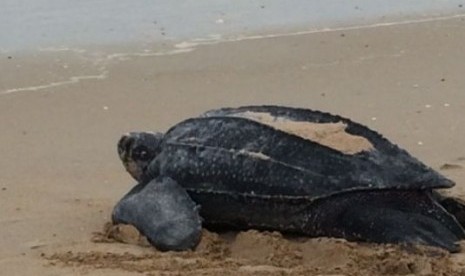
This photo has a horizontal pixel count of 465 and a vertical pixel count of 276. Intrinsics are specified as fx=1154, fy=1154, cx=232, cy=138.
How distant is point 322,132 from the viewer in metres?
4.35

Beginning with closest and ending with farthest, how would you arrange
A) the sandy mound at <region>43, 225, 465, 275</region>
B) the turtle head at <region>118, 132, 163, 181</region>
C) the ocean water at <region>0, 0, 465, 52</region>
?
the sandy mound at <region>43, 225, 465, 275</region>, the turtle head at <region>118, 132, 163, 181</region>, the ocean water at <region>0, 0, 465, 52</region>

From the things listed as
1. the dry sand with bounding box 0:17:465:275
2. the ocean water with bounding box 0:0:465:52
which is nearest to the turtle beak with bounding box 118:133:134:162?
the dry sand with bounding box 0:17:465:275

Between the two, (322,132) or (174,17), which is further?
(174,17)

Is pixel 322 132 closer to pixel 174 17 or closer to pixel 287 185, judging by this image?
pixel 287 185

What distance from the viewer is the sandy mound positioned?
3.94m

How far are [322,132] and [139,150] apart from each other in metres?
0.78

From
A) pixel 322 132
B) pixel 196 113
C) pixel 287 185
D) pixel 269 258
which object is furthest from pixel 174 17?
pixel 269 258

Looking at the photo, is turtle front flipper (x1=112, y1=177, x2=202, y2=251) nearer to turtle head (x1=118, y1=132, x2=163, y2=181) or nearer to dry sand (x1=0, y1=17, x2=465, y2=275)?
dry sand (x1=0, y1=17, x2=465, y2=275)

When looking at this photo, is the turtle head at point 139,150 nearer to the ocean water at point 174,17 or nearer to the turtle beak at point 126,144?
the turtle beak at point 126,144

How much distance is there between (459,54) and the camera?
8172 millimetres

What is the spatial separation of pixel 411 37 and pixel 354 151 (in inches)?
184

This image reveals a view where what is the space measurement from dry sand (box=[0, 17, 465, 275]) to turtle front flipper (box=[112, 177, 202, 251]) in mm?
61

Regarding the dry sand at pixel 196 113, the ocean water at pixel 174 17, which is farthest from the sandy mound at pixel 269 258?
the ocean water at pixel 174 17

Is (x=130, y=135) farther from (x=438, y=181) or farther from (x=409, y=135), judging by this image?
(x=409, y=135)
